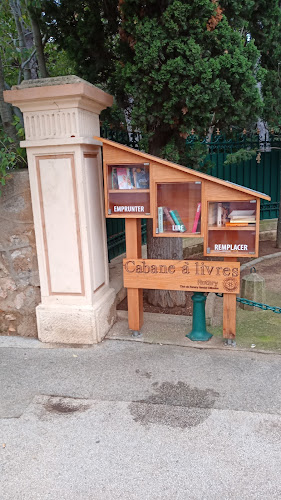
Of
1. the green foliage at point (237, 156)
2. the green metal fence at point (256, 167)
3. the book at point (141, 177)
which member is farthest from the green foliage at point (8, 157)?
the green metal fence at point (256, 167)

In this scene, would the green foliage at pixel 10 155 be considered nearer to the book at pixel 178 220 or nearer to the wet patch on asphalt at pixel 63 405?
the book at pixel 178 220

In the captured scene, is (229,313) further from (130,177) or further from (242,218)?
A: (130,177)

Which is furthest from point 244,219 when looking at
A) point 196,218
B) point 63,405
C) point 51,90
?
point 63,405

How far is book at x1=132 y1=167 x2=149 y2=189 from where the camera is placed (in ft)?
14.1

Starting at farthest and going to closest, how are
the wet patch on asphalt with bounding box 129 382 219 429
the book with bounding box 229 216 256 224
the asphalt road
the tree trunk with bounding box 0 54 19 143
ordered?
the tree trunk with bounding box 0 54 19 143 → the book with bounding box 229 216 256 224 → the wet patch on asphalt with bounding box 129 382 219 429 → the asphalt road

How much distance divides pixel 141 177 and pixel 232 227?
1109 mm

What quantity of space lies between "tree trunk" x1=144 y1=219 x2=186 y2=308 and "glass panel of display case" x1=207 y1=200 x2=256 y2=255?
1.38 metres

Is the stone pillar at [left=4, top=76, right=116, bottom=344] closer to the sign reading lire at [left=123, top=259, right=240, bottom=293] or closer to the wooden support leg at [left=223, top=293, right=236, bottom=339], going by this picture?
the sign reading lire at [left=123, top=259, right=240, bottom=293]

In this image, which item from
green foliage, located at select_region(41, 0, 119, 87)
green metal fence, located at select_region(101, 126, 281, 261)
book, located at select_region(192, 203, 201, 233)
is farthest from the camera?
green metal fence, located at select_region(101, 126, 281, 261)

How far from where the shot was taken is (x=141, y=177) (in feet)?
14.2

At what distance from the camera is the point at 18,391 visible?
3676mm

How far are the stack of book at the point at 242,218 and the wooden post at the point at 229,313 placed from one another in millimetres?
411

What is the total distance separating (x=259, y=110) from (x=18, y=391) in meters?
→ 4.36

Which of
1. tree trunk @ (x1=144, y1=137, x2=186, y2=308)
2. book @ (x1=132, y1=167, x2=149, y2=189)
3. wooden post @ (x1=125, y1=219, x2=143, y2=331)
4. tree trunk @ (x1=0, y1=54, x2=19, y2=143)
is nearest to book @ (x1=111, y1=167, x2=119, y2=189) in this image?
book @ (x1=132, y1=167, x2=149, y2=189)
